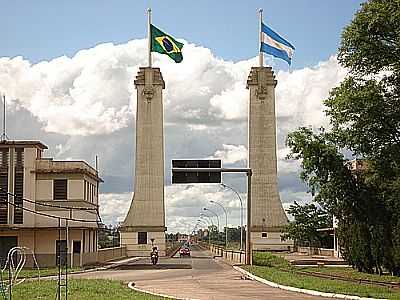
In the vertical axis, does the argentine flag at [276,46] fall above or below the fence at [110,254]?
above

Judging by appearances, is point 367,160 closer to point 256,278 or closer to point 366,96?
point 366,96

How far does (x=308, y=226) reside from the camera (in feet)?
324

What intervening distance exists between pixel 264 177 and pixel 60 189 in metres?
32.0

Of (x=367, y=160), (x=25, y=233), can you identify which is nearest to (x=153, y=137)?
(x=25, y=233)

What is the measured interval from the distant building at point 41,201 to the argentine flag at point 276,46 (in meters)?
19.6

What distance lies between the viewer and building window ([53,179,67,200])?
65000 millimetres

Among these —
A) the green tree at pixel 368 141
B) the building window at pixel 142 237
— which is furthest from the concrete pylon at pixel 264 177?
the green tree at pixel 368 141

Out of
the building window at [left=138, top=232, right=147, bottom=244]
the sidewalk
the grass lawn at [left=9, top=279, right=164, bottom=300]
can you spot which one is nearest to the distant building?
the building window at [left=138, top=232, right=147, bottom=244]

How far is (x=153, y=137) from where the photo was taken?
8981 centimetres

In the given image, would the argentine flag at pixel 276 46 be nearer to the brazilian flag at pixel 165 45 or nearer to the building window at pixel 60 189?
the brazilian flag at pixel 165 45

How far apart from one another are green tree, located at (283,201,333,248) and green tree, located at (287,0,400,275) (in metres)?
39.8

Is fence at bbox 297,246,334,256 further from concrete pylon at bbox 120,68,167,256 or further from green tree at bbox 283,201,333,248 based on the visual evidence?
concrete pylon at bbox 120,68,167,256

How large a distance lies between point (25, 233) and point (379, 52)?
36113 millimetres

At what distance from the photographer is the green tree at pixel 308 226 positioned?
8753cm
